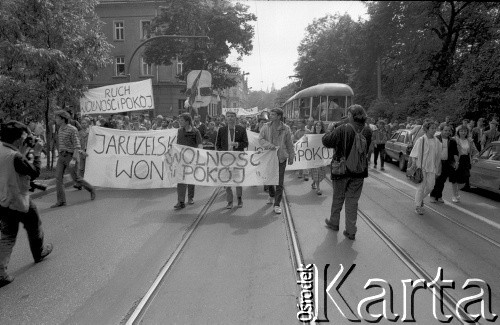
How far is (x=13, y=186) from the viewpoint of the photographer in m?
4.51

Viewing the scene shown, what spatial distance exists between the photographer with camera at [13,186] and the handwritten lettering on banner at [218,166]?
350cm

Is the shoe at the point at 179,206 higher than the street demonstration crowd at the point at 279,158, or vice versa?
the street demonstration crowd at the point at 279,158

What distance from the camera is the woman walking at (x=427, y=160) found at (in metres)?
7.79

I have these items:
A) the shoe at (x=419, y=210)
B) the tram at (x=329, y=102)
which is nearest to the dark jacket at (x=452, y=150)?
the shoe at (x=419, y=210)

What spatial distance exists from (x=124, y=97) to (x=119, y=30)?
3281 centimetres

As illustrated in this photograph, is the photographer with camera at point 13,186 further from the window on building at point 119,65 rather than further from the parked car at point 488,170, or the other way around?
the window on building at point 119,65

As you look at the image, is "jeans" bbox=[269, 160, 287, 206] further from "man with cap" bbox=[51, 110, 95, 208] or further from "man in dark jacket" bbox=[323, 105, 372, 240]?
"man with cap" bbox=[51, 110, 95, 208]

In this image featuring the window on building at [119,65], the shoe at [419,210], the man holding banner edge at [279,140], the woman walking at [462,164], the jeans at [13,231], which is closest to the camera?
the jeans at [13,231]

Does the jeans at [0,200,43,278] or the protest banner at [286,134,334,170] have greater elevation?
the protest banner at [286,134,334,170]

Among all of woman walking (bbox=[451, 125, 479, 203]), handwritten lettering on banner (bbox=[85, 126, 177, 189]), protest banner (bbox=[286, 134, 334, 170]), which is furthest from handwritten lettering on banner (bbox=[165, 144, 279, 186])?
woman walking (bbox=[451, 125, 479, 203])

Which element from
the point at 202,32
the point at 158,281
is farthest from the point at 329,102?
the point at 202,32

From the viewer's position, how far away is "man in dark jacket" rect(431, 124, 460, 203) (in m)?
8.92

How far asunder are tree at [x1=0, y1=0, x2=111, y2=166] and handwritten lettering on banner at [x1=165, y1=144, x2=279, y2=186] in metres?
5.30

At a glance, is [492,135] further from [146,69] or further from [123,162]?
[146,69]
